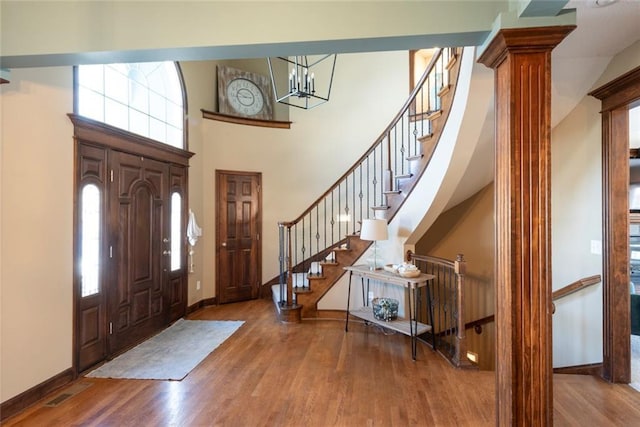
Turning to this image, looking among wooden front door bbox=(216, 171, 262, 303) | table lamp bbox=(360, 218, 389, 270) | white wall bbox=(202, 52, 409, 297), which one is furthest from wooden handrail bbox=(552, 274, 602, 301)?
wooden front door bbox=(216, 171, 262, 303)

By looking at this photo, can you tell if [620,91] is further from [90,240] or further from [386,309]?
[90,240]

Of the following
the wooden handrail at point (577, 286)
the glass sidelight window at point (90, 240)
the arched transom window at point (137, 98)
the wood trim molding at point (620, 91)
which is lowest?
the wooden handrail at point (577, 286)

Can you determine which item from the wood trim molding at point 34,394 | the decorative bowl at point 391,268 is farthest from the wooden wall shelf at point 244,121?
the wood trim molding at point 34,394

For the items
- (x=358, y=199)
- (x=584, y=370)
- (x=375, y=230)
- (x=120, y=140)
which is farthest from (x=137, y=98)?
(x=584, y=370)

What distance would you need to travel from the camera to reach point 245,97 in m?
5.84

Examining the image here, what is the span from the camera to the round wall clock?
18.3 feet

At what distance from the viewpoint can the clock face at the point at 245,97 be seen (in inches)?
224

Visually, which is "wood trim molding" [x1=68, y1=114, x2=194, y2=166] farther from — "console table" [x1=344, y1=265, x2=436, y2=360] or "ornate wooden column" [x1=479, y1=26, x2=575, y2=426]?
"ornate wooden column" [x1=479, y1=26, x2=575, y2=426]

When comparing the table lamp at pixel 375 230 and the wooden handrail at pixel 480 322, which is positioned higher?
the table lamp at pixel 375 230

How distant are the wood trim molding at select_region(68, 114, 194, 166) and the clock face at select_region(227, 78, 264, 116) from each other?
5.06 feet

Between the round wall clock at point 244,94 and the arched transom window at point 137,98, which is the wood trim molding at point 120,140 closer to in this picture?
the arched transom window at point 137,98

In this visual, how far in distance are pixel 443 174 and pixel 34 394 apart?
3.99 m

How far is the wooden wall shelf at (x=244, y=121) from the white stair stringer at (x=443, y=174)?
110 inches

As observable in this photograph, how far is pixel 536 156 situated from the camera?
1.66 meters
